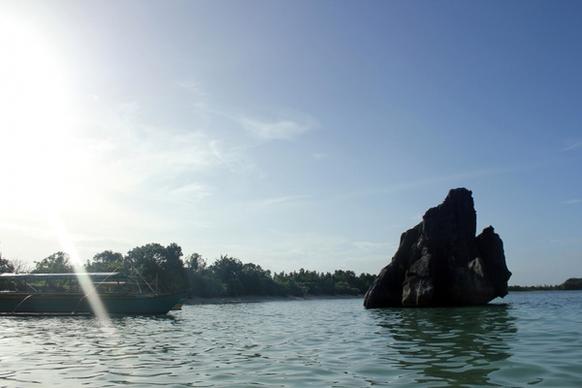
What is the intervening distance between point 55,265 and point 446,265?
79.4 meters

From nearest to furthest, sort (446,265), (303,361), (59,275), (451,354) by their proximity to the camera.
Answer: (303,361) → (451,354) → (59,275) → (446,265)

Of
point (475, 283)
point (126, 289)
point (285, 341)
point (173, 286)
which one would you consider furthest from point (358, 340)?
point (173, 286)

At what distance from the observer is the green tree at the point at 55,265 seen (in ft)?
324

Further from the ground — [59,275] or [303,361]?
[59,275]

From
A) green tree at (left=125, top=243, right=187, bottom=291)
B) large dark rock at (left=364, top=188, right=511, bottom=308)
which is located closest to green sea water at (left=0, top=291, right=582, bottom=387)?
large dark rock at (left=364, top=188, right=511, bottom=308)

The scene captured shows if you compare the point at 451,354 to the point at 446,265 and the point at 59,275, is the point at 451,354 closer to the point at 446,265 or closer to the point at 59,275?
the point at 59,275

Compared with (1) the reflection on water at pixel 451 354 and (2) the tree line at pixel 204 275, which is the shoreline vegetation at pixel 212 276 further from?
(1) the reflection on water at pixel 451 354

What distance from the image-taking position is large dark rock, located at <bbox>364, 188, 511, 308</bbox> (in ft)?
206

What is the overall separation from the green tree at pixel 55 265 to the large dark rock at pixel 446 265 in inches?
2583

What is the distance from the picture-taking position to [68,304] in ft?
158

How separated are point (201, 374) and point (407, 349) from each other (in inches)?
310

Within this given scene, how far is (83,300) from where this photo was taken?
47688 millimetres

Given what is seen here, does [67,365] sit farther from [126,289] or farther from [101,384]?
[126,289]

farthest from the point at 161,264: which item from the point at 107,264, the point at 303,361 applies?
the point at 303,361
